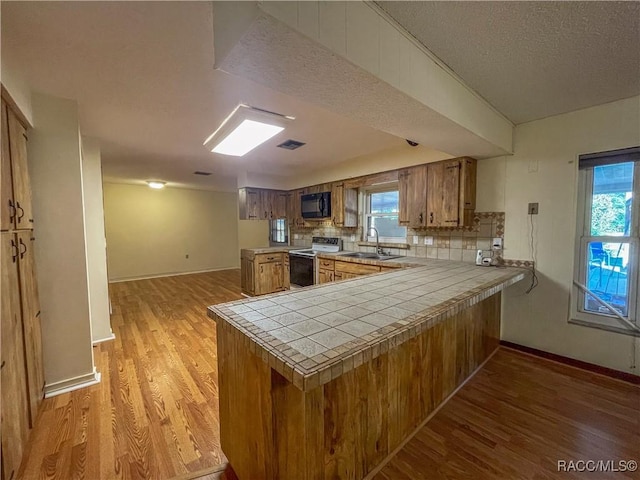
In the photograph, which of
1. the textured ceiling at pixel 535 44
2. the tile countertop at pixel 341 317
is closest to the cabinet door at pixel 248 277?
the tile countertop at pixel 341 317

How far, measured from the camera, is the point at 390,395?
56.8 inches

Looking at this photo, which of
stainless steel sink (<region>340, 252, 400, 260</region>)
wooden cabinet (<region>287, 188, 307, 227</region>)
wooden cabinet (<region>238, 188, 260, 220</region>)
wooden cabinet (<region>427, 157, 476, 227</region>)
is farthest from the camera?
wooden cabinet (<region>287, 188, 307, 227</region>)

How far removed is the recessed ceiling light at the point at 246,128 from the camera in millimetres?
2145

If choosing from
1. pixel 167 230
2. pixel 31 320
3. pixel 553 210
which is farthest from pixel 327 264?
pixel 167 230

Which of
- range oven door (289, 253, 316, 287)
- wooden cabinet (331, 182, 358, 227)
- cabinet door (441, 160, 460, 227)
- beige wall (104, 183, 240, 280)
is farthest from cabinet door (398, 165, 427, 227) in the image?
beige wall (104, 183, 240, 280)

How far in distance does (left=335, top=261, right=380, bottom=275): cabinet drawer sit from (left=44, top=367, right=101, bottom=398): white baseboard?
2.75 m

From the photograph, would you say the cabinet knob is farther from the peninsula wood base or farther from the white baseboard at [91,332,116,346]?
the white baseboard at [91,332,116,346]

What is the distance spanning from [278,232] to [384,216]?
120 inches

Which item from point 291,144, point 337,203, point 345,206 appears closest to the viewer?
point 291,144

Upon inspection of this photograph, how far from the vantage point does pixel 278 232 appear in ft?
20.7

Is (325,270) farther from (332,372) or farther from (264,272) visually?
(332,372)

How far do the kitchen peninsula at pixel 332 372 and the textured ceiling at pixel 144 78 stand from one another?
145cm

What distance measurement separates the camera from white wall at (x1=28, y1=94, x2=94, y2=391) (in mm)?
1986

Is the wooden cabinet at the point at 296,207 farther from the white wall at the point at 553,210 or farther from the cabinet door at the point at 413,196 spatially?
the white wall at the point at 553,210
